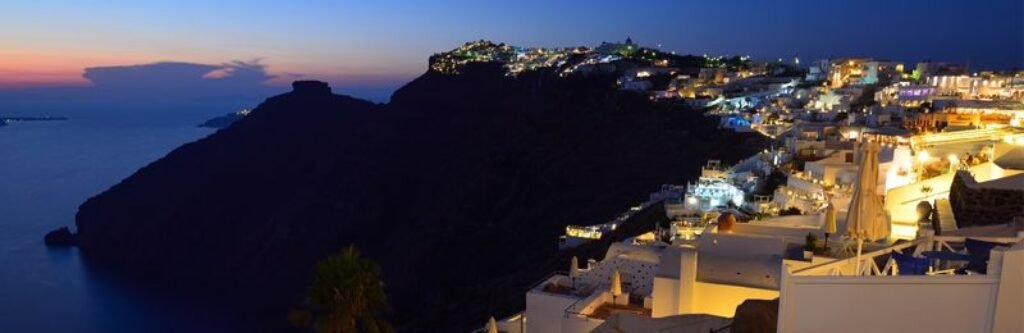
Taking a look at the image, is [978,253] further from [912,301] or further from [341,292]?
[341,292]

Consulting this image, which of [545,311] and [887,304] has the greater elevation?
[887,304]

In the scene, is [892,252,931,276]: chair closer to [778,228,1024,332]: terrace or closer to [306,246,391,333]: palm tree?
[778,228,1024,332]: terrace

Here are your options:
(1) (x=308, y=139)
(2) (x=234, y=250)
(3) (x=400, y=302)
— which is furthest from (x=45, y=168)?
(3) (x=400, y=302)

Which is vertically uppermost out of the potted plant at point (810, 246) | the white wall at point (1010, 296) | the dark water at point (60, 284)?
the white wall at point (1010, 296)

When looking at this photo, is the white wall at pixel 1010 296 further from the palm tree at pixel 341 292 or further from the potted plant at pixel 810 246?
the palm tree at pixel 341 292

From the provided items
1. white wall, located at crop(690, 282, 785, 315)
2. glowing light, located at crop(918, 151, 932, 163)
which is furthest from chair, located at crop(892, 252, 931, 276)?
glowing light, located at crop(918, 151, 932, 163)

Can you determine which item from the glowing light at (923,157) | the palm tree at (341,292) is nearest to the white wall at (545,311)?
the palm tree at (341,292)

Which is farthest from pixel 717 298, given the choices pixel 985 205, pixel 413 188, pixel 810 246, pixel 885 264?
pixel 413 188
